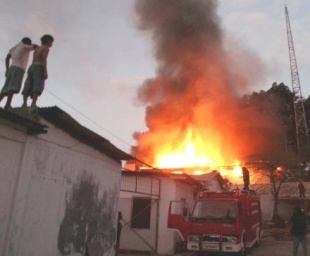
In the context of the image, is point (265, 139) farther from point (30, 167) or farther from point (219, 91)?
point (30, 167)

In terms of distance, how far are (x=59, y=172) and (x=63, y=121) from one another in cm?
125

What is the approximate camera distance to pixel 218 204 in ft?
45.0

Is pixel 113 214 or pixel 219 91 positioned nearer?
pixel 113 214

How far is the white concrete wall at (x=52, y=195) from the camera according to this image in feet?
22.3

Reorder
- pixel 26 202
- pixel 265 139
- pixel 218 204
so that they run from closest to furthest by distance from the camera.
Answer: pixel 26 202, pixel 218 204, pixel 265 139

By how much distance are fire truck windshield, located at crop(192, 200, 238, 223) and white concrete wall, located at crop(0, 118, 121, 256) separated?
167 inches

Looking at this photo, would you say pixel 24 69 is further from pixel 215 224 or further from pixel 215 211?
pixel 215 211

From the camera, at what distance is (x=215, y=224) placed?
1308 cm

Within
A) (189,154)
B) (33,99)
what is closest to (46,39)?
(33,99)

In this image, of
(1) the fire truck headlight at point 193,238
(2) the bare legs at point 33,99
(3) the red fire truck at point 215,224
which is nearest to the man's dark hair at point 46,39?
(2) the bare legs at point 33,99

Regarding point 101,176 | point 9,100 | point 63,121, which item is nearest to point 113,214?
point 101,176

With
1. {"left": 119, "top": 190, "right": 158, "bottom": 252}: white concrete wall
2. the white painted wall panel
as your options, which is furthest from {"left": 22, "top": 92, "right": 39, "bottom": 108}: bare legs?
{"left": 119, "top": 190, "right": 158, "bottom": 252}: white concrete wall

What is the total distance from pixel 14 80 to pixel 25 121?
1.62 m

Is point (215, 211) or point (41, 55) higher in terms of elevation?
point (41, 55)
